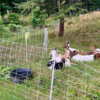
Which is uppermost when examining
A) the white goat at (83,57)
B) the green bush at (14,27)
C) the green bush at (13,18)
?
the green bush at (13,18)

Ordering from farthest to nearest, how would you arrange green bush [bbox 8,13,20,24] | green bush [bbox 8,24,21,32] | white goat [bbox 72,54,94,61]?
green bush [bbox 8,13,20,24]
green bush [bbox 8,24,21,32]
white goat [bbox 72,54,94,61]

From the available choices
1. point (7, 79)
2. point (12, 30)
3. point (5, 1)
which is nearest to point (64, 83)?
point (7, 79)

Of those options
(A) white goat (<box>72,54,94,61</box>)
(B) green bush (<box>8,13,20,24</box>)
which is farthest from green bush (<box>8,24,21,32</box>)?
(A) white goat (<box>72,54,94,61</box>)

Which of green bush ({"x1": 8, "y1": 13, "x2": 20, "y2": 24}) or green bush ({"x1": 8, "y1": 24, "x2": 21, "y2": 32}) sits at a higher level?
green bush ({"x1": 8, "y1": 13, "x2": 20, "y2": 24})

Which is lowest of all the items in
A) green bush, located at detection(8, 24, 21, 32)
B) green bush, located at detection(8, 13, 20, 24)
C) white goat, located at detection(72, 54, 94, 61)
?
white goat, located at detection(72, 54, 94, 61)

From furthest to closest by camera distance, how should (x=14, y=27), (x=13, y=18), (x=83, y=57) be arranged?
(x=13, y=18), (x=14, y=27), (x=83, y=57)

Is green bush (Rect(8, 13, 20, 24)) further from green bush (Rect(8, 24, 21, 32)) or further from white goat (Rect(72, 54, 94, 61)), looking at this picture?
white goat (Rect(72, 54, 94, 61))

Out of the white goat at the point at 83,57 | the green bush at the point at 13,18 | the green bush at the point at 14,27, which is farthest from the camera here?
the green bush at the point at 13,18

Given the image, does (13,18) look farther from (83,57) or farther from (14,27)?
(83,57)

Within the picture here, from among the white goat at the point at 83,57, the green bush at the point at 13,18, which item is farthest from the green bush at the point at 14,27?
the white goat at the point at 83,57

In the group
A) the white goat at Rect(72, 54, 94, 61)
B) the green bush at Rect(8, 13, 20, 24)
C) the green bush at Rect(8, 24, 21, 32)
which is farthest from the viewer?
the green bush at Rect(8, 13, 20, 24)

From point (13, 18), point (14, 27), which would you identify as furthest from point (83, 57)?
point (13, 18)

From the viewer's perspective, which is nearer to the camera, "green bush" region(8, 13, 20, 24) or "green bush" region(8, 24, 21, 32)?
"green bush" region(8, 24, 21, 32)

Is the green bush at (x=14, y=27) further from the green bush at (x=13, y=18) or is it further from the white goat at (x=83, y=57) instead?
the white goat at (x=83, y=57)
